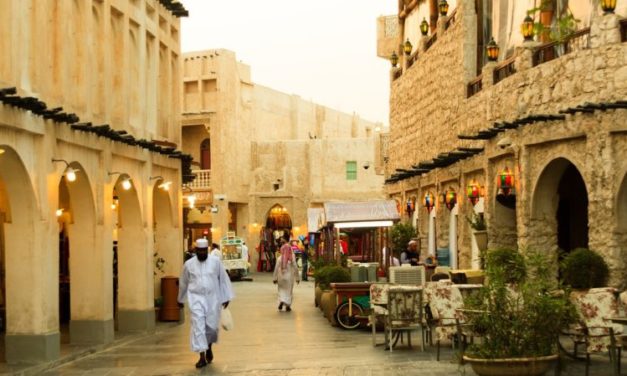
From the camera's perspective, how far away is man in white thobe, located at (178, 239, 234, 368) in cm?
1454

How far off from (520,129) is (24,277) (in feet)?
32.7

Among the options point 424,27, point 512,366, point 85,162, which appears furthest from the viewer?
point 424,27

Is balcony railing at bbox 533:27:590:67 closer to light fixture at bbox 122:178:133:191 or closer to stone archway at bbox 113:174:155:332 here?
light fixture at bbox 122:178:133:191

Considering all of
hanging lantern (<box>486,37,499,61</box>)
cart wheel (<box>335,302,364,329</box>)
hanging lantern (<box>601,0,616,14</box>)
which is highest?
hanging lantern (<box>486,37,499,61</box>)

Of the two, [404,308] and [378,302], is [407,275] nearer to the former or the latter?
[378,302]

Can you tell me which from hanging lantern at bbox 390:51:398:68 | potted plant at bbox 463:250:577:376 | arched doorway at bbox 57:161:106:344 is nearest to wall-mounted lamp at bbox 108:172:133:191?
arched doorway at bbox 57:161:106:344

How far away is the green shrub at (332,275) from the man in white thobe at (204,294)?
21.2ft

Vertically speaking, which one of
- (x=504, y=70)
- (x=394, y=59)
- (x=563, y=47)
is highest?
(x=394, y=59)

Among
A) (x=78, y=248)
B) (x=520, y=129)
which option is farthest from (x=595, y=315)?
(x=78, y=248)

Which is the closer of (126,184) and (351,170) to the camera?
(126,184)

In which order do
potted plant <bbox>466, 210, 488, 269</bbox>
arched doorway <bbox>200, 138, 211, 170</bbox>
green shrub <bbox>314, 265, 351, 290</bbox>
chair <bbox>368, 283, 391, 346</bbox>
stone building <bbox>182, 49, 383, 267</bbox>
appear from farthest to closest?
arched doorway <bbox>200, 138, 211, 170</bbox> → stone building <bbox>182, 49, 383, 267</bbox> → potted plant <bbox>466, 210, 488, 269</bbox> → green shrub <bbox>314, 265, 351, 290</bbox> → chair <bbox>368, 283, 391, 346</bbox>

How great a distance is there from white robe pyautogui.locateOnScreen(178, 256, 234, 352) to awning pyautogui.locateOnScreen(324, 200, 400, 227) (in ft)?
24.3

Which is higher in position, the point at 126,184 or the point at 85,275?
the point at 126,184

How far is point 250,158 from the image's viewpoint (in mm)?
55969
